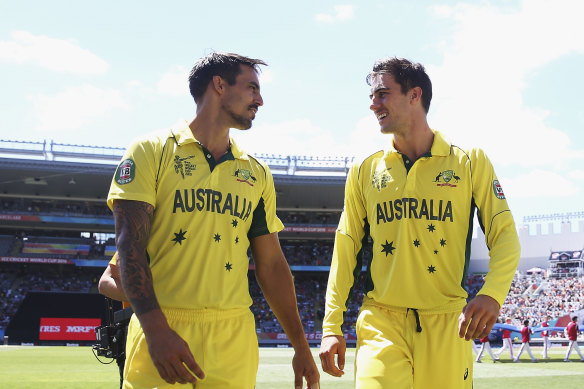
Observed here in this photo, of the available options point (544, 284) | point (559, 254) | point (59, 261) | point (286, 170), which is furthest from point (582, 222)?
point (59, 261)

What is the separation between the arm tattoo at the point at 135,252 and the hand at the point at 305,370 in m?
1.13

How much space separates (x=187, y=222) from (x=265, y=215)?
2.01 ft

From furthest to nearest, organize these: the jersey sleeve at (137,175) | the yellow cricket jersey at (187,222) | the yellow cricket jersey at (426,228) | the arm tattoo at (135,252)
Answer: the yellow cricket jersey at (426,228), the yellow cricket jersey at (187,222), the jersey sleeve at (137,175), the arm tattoo at (135,252)

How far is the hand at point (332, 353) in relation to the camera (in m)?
3.78

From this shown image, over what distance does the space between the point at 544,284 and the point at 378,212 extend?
50.0 meters

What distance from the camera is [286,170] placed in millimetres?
44750

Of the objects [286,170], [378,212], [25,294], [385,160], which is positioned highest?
[286,170]

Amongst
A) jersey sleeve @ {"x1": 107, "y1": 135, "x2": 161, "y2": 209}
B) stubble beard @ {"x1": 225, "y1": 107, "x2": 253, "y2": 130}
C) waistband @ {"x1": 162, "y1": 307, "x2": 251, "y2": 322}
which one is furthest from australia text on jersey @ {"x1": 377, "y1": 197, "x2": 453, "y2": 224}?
jersey sleeve @ {"x1": 107, "y1": 135, "x2": 161, "y2": 209}

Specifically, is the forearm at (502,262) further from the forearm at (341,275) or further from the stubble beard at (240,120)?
the stubble beard at (240,120)

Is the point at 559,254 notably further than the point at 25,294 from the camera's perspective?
Yes

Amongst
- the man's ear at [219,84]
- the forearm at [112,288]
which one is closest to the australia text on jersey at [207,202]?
the man's ear at [219,84]

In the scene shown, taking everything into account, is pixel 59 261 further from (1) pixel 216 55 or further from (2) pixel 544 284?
(1) pixel 216 55

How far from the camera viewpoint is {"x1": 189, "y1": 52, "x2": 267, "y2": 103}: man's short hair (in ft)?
11.5

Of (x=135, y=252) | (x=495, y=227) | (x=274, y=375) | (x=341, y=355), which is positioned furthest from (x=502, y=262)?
(x=274, y=375)
